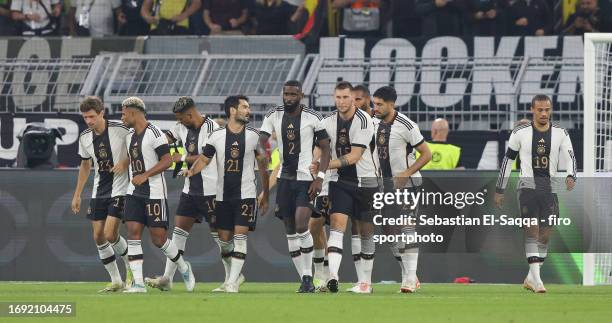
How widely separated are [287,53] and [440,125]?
4466mm

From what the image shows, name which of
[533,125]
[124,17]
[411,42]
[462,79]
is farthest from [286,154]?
[124,17]

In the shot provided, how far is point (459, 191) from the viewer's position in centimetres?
1683

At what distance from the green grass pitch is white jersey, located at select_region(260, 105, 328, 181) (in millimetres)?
1226

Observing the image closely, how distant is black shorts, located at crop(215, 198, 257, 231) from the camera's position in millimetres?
14273

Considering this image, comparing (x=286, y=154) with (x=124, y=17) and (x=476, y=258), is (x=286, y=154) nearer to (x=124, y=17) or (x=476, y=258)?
(x=476, y=258)

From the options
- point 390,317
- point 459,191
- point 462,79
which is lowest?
point 390,317

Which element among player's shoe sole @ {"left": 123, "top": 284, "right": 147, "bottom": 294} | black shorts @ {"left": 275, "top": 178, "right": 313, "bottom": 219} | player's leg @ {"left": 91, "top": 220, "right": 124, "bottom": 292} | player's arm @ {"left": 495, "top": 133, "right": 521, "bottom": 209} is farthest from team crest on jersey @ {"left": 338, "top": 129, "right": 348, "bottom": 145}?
player's leg @ {"left": 91, "top": 220, "right": 124, "bottom": 292}

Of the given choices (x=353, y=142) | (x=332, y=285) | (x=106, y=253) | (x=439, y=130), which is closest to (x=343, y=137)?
(x=353, y=142)

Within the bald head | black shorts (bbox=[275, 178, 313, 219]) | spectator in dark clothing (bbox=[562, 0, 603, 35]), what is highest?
spectator in dark clothing (bbox=[562, 0, 603, 35])

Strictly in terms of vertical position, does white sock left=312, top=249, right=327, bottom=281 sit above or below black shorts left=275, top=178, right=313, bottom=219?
below

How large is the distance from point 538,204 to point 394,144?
1613 mm

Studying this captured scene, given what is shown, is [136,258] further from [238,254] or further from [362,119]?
[362,119]

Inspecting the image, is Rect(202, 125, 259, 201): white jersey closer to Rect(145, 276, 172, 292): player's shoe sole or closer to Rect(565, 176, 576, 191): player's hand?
Rect(145, 276, 172, 292): player's shoe sole

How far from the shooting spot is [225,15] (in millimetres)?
23625
